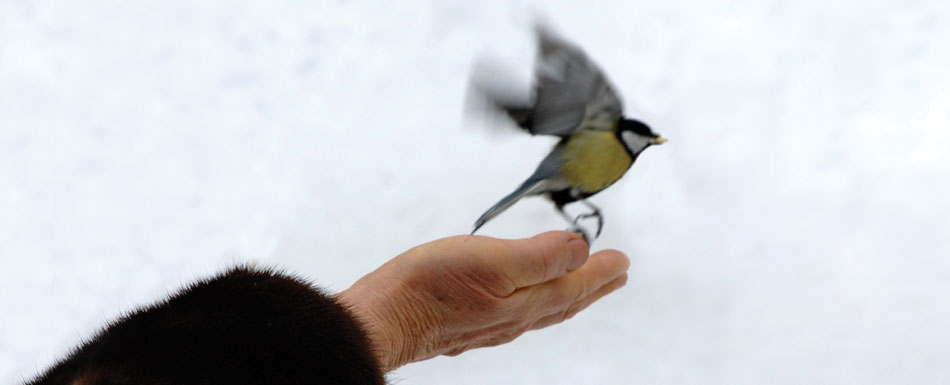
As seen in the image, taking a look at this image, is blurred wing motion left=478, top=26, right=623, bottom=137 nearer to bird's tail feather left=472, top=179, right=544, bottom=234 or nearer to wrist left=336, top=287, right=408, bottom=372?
bird's tail feather left=472, top=179, right=544, bottom=234

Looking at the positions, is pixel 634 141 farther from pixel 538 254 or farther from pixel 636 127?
pixel 538 254

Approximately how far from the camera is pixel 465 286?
750 mm

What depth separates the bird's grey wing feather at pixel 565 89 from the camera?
0.66 metres

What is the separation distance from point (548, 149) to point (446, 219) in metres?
0.38

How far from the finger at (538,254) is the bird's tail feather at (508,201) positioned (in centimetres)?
6

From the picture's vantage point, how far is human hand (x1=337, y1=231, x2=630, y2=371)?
2.40ft

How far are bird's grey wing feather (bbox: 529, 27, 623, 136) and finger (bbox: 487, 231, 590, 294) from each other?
0.35ft

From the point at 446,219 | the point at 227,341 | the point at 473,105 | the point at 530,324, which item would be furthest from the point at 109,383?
the point at 446,219

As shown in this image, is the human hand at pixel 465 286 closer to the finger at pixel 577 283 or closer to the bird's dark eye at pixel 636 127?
the finger at pixel 577 283

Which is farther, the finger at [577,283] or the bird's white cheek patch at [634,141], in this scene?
the finger at [577,283]

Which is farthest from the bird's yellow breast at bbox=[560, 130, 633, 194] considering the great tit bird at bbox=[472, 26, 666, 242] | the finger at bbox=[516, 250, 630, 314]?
the finger at bbox=[516, 250, 630, 314]

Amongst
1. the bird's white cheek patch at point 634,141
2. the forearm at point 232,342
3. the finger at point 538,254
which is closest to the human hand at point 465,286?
the finger at point 538,254

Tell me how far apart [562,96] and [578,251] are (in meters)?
0.16

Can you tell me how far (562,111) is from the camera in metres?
0.67
